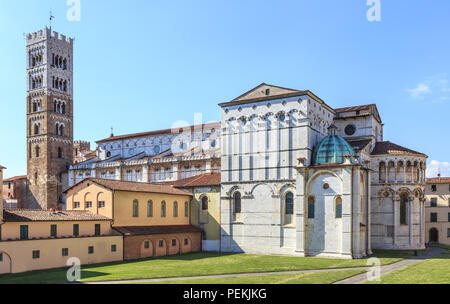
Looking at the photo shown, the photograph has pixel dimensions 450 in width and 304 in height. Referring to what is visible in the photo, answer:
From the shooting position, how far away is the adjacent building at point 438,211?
63594 millimetres

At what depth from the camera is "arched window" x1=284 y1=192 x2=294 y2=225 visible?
44438mm

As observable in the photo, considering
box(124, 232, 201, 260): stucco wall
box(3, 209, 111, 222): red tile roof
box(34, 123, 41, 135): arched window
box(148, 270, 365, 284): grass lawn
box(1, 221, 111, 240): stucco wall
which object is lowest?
box(124, 232, 201, 260): stucco wall

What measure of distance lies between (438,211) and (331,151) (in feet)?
102

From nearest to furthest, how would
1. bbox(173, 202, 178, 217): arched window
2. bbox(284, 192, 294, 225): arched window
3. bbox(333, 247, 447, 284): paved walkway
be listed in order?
1. bbox(333, 247, 447, 284): paved walkway
2. bbox(284, 192, 294, 225): arched window
3. bbox(173, 202, 178, 217): arched window

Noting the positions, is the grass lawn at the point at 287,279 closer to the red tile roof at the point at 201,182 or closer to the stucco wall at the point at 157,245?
the stucco wall at the point at 157,245

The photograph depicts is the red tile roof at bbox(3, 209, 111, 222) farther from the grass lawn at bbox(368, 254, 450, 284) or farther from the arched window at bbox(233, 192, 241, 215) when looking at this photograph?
the grass lawn at bbox(368, 254, 450, 284)

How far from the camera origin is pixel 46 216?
35.9 m

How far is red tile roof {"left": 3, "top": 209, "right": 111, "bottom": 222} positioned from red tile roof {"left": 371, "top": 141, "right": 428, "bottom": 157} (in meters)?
31.3

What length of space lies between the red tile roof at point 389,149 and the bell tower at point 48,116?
59.0m

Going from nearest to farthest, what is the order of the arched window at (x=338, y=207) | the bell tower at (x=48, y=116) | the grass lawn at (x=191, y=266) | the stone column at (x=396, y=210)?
1. the grass lawn at (x=191, y=266)
2. the arched window at (x=338, y=207)
3. the stone column at (x=396, y=210)
4. the bell tower at (x=48, y=116)

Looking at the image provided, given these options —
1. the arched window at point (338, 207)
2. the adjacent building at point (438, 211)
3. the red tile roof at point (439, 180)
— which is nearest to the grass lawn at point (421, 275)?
the arched window at point (338, 207)

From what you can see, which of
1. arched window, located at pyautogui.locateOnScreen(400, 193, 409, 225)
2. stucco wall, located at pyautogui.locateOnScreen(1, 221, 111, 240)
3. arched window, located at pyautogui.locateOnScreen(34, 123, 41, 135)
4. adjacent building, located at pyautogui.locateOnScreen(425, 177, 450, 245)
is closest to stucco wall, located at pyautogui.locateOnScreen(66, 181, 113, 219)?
stucco wall, located at pyautogui.locateOnScreen(1, 221, 111, 240)

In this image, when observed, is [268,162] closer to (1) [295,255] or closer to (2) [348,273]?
(1) [295,255]
